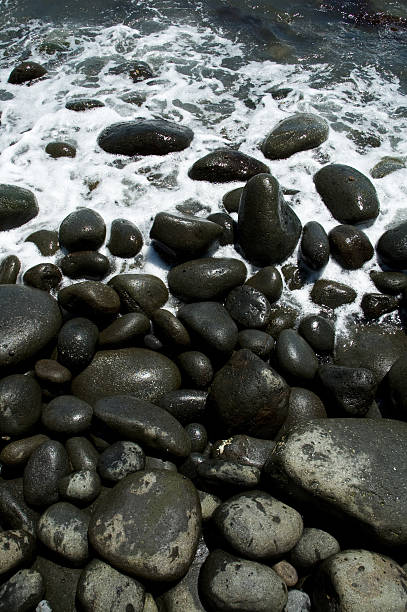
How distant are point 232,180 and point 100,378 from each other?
3.44 meters

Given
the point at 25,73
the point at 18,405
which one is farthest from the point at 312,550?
the point at 25,73

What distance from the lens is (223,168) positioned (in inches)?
251

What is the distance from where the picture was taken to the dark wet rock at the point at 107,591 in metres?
3.04

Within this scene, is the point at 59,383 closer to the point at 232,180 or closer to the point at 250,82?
the point at 232,180

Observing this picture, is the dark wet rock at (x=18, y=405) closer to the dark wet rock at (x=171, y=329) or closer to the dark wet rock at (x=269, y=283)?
the dark wet rock at (x=171, y=329)

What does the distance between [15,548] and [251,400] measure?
208 centimetres

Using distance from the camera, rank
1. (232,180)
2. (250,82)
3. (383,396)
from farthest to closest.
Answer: (250,82), (232,180), (383,396)

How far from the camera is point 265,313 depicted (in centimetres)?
489

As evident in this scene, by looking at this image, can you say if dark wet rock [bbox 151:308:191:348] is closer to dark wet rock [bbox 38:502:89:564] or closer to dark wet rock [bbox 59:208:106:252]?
dark wet rock [bbox 59:208:106:252]

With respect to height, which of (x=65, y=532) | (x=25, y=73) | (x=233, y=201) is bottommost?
(x=65, y=532)

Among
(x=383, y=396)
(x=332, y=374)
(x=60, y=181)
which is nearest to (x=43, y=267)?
(x=60, y=181)

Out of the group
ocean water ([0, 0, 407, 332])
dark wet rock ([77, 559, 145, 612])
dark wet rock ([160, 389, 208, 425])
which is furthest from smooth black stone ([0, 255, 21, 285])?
dark wet rock ([77, 559, 145, 612])

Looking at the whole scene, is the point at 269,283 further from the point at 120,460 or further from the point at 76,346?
the point at 120,460

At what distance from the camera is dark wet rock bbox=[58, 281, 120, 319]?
4.66 metres
